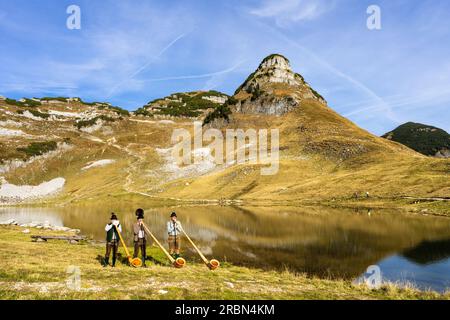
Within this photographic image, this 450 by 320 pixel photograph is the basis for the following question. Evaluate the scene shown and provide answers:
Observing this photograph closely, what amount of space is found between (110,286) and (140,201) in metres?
113

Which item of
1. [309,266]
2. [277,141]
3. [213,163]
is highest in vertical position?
[277,141]

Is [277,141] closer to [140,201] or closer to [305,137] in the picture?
[305,137]

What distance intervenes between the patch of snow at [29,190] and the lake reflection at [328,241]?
458 feet

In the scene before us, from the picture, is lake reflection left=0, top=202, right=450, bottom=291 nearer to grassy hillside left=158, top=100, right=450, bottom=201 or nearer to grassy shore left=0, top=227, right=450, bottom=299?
grassy shore left=0, top=227, right=450, bottom=299

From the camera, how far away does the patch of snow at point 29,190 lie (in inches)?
7005

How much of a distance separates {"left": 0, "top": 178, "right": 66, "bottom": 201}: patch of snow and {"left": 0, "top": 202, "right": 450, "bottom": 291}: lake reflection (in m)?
140

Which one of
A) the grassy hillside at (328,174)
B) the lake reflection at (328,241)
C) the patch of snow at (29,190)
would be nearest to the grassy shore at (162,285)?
the lake reflection at (328,241)

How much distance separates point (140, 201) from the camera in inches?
5025

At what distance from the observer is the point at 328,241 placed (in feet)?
135

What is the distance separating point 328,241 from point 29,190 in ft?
618

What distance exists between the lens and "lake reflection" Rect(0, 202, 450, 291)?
3064cm
